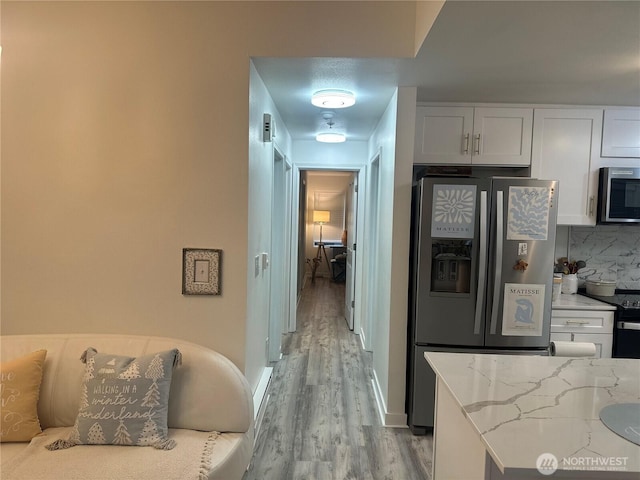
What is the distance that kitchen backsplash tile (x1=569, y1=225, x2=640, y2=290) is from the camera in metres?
3.21

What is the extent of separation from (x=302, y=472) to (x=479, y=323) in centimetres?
137

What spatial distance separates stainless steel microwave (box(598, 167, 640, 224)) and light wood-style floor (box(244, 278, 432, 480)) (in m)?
2.05

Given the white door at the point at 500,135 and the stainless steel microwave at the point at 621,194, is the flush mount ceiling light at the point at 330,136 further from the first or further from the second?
the stainless steel microwave at the point at 621,194

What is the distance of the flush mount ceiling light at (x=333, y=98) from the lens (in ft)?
8.39

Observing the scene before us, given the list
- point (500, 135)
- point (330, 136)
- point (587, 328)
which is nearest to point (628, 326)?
point (587, 328)

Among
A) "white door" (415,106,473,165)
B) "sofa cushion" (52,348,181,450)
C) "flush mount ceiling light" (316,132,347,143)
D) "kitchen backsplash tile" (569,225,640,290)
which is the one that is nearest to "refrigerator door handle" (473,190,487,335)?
"white door" (415,106,473,165)

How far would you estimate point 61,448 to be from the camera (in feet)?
5.47

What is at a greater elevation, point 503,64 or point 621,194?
point 503,64

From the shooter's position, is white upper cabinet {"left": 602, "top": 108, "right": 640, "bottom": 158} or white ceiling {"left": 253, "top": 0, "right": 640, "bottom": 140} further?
white upper cabinet {"left": 602, "top": 108, "right": 640, "bottom": 158}

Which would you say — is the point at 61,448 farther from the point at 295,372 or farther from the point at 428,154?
the point at 428,154

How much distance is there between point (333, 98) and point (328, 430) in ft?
7.20

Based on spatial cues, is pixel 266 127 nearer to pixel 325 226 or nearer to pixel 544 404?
pixel 544 404

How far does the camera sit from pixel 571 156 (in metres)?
2.84

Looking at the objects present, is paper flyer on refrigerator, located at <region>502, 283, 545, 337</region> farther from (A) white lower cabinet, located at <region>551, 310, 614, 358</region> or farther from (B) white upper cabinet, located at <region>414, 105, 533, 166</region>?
(B) white upper cabinet, located at <region>414, 105, 533, 166</region>
